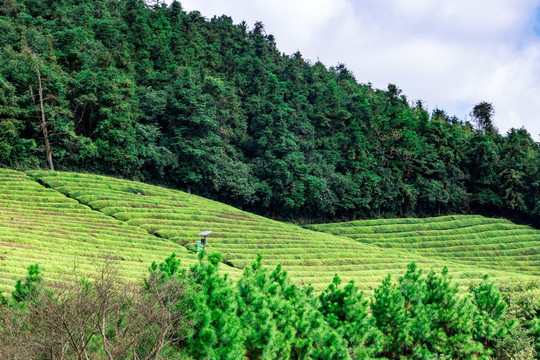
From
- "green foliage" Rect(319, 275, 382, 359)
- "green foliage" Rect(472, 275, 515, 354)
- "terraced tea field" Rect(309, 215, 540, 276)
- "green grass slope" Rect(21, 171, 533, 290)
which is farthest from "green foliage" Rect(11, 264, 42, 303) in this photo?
"terraced tea field" Rect(309, 215, 540, 276)

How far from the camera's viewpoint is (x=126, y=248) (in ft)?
99.1

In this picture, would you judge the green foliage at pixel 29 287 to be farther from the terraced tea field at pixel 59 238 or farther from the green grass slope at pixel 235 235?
the green grass slope at pixel 235 235

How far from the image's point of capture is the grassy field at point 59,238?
77.3ft

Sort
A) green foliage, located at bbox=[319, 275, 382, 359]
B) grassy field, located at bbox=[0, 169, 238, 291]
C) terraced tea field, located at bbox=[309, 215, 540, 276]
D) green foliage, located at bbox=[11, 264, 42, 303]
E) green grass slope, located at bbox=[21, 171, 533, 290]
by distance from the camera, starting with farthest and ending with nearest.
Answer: terraced tea field, located at bbox=[309, 215, 540, 276], green grass slope, located at bbox=[21, 171, 533, 290], grassy field, located at bbox=[0, 169, 238, 291], green foliage, located at bbox=[319, 275, 382, 359], green foliage, located at bbox=[11, 264, 42, 303]

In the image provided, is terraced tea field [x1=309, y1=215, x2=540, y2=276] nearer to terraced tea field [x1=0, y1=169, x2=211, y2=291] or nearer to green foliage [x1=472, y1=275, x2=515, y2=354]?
green foliage [x1=472, y1=275, x2=515, y2=354]

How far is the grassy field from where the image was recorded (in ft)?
77.3

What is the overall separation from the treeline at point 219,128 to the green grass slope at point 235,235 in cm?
594

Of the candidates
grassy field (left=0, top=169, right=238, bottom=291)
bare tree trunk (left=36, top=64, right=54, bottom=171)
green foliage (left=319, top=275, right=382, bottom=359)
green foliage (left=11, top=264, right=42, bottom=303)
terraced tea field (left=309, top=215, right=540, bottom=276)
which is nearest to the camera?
green foliage (left=11, top=264, right=42, bottom=303)

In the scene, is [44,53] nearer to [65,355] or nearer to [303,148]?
[303,148]

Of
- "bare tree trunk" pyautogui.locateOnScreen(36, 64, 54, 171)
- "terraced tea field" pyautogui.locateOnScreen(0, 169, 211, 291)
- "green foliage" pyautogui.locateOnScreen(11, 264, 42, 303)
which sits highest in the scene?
"bare tree trunk" pyautogui.locateOnScreen(36, 64, 54, 171)

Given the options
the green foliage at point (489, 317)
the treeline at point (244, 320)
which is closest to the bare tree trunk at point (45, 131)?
the treeline at point (244, 320)

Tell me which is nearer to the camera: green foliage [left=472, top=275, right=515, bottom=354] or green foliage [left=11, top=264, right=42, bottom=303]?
green foliage [left=11, top=264, right=42, bottom=303]

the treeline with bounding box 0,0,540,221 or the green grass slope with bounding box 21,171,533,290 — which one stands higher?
the treeline with bounding box 0,0,540,221

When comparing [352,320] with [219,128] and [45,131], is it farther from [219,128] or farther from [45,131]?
[219,128]
